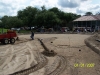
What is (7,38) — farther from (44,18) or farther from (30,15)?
(30,15)

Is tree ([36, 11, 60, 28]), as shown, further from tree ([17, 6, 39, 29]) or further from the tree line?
tree ([17, 6, 39, 29])

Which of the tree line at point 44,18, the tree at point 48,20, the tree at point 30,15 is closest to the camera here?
the tree at point 48,20

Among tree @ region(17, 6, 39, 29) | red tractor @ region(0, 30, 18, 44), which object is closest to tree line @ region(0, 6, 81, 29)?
tree @ region(17, 6, 39, 29)

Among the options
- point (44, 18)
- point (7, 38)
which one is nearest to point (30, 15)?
point (44, 18)

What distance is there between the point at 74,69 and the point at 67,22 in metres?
59.3

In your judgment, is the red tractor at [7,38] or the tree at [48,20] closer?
the red tractor at [7,38]

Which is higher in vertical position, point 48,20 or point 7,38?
point 48,20

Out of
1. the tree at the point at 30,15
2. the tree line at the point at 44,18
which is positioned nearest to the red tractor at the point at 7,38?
the tree line at the point at 44,18

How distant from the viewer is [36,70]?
9203 mm

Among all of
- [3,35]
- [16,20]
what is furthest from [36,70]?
[16,20]

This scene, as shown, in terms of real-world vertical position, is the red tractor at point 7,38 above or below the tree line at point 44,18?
below

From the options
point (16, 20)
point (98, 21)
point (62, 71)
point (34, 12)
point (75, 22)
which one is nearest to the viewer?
point (62, 71)

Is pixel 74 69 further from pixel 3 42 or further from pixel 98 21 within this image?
pixel 98 21

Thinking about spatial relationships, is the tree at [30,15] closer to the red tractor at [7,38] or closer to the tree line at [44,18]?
the tree line at [44,18]
